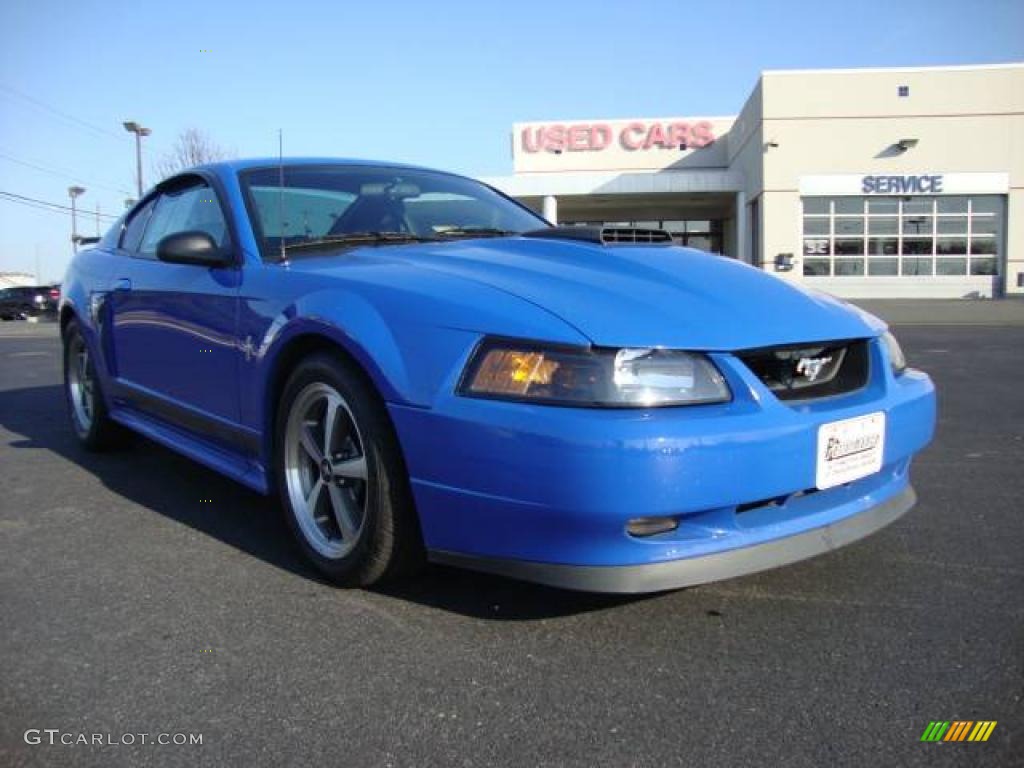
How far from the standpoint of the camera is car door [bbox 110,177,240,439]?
325 centimetres

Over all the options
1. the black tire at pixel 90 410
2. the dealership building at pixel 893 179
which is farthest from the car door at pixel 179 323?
the dealership building at pixel 893 179

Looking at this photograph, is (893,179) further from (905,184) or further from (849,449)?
(849,449)

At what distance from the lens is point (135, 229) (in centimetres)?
464

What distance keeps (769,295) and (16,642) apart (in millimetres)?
Result: 2469

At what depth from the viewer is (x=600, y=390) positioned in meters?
2.14

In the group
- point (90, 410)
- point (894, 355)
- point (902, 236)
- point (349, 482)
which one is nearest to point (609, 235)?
point (894, 355)

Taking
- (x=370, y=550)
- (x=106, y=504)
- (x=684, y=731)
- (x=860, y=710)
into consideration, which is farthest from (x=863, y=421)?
(x=106, y=504)

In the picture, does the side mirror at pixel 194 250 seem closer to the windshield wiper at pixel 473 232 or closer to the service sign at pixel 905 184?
the windshield wiper at pixel 473 232

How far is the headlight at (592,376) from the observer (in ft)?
7.04

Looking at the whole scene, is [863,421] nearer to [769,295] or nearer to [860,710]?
[769,295]

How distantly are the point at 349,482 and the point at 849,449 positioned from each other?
1.57 meters

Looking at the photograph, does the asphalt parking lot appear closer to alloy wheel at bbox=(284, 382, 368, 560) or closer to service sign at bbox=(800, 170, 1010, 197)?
alloy wheel at bbox=(284, 382, 368, 560)

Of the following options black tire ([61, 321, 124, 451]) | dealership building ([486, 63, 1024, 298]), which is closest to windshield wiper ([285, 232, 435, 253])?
black tire ([61, 321, 124, 451])

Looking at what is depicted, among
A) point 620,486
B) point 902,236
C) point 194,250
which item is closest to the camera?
point 620,486
